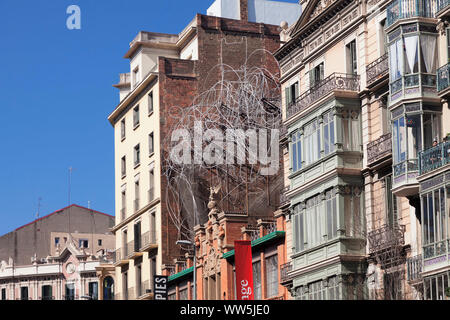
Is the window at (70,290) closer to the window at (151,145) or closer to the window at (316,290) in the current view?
the window at (151,145)

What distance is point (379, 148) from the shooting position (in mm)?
44312

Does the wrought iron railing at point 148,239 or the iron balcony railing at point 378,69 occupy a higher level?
the iron balcony railing at point 378,69

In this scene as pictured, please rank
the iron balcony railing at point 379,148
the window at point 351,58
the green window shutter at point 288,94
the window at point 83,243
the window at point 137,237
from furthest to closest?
the window at point 83,243, the window at point 137,237, the green window shutter at point 288,94, the window at point 351,58, the iron balcony railing at point 379,148

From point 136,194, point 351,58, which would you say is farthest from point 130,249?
Answer: point 351,58

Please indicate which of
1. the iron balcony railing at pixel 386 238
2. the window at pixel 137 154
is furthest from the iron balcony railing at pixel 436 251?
the window at pixel 137 154

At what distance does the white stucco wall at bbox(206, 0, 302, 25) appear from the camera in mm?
81312

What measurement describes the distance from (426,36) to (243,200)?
32354mm

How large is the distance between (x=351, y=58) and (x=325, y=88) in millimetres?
1775

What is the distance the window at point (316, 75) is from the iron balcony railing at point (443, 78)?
1094 centimetres

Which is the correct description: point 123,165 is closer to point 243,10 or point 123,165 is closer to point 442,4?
point 243,10

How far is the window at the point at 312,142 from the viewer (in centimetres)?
4822

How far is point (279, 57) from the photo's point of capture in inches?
2191

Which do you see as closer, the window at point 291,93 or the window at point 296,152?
the window at point 296,152
